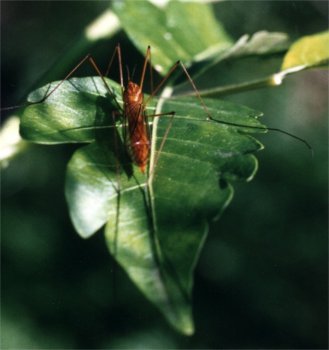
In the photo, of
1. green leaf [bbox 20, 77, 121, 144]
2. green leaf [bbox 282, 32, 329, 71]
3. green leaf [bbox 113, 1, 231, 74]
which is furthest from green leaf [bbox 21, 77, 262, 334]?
green leaf [bbox 113, 1, 231, 74]

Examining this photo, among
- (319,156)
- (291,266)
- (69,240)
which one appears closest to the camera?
(69,240)

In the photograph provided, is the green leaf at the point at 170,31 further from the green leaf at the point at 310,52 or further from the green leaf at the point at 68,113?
the green leaf at the point at 68,113

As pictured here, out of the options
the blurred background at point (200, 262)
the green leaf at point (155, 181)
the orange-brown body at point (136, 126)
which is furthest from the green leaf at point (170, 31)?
the blurred background at point (200, 262)

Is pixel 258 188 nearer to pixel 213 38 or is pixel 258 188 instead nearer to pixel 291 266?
pixel 291 266

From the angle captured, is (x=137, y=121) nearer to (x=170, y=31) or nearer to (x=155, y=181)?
(x=155, y=181)

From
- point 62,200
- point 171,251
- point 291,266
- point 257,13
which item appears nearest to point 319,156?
point 291,266

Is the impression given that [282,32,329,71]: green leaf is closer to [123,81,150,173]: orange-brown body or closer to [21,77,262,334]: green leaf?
[21,77,262,334]: green leaf
